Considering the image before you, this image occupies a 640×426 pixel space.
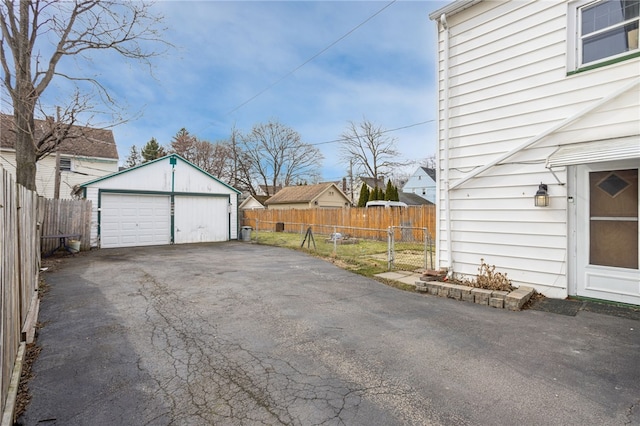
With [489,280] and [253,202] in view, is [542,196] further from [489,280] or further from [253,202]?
A: [253,202]

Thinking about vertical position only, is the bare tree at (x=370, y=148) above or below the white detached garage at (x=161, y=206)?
above

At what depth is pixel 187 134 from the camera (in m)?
38.6

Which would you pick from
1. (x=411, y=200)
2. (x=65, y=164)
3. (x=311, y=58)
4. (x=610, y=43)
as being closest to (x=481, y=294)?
(x=610, y=43)

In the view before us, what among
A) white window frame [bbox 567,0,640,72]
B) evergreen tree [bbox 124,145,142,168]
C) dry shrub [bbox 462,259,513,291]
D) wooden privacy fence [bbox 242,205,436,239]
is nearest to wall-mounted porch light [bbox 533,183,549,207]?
dry shrub [bbox 462,259,513,291]

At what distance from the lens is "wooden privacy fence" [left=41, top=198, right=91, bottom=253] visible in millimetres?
10836

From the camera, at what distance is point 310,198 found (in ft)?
99.7

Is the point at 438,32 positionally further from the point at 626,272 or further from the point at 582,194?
the point at 626,272

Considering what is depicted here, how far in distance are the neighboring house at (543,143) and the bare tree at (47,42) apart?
938 cm

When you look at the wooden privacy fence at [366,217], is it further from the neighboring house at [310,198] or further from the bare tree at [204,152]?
the bare tree at [204,152]

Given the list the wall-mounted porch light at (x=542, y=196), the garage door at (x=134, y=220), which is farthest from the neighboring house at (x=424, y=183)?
the wall-mounted porch light at (x=542, y=196)

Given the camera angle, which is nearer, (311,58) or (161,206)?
(311,58)

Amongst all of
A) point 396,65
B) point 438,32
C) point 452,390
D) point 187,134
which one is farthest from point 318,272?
point 187,134

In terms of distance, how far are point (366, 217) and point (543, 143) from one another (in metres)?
13.7

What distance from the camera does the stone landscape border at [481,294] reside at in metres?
4.61
